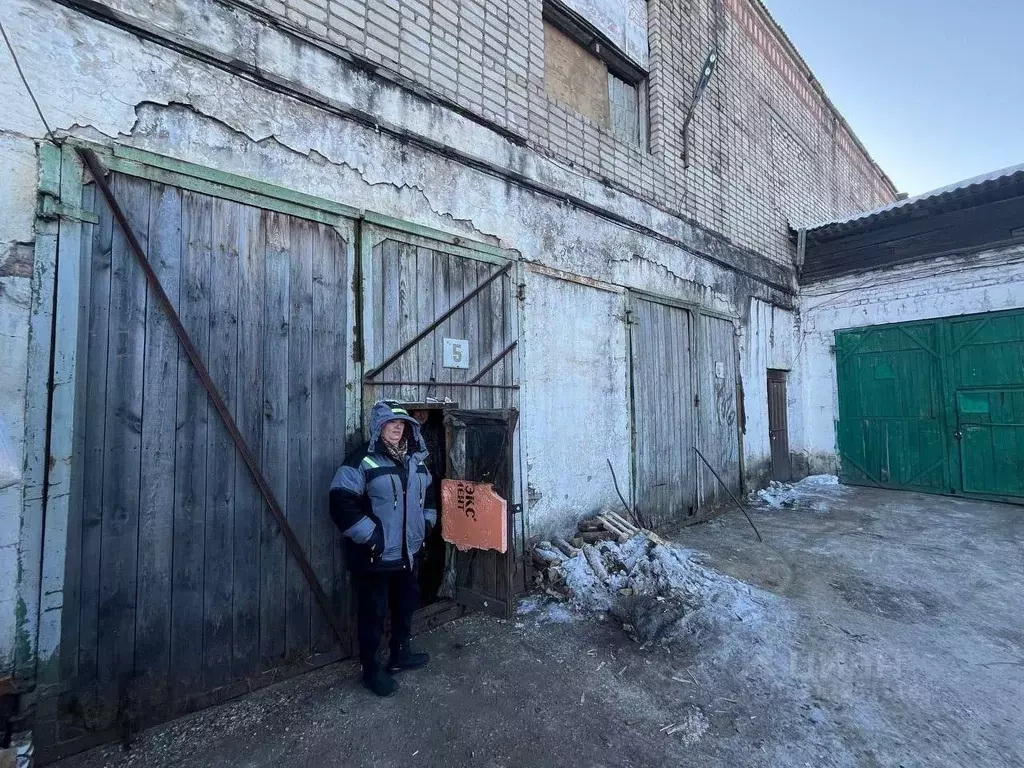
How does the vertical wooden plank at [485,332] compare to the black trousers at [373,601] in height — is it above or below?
above

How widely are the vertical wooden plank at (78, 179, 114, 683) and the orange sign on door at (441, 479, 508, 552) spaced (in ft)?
6.73

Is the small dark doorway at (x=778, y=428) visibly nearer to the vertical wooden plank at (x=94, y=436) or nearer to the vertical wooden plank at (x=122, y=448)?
the vertical wooden plank at (x=122, y=448)

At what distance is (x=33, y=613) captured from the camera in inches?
90.7

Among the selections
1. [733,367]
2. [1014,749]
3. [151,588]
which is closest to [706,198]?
[733,367]

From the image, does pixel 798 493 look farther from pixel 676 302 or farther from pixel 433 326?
pixel 433 326

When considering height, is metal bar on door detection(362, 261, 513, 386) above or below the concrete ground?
above

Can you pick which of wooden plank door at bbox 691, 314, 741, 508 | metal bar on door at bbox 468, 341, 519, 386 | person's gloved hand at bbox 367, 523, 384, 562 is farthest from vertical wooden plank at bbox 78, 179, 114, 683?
wooden plank door at bbox 691, 314, 741, 508

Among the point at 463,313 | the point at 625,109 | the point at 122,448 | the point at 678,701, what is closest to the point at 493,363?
the point at 463,313

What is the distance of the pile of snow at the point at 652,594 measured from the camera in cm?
366

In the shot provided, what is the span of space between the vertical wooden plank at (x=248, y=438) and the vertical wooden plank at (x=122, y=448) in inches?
18.6

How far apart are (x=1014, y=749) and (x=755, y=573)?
91.4 inches

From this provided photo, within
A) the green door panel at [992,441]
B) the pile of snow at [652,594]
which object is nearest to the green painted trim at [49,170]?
the pile of snow at [652,594]

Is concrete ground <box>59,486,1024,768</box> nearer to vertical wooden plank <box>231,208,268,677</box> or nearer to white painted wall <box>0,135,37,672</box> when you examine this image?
vertical wooden plank <box>231,208,268,677</box>

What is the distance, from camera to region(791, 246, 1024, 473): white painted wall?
7.77 meters
